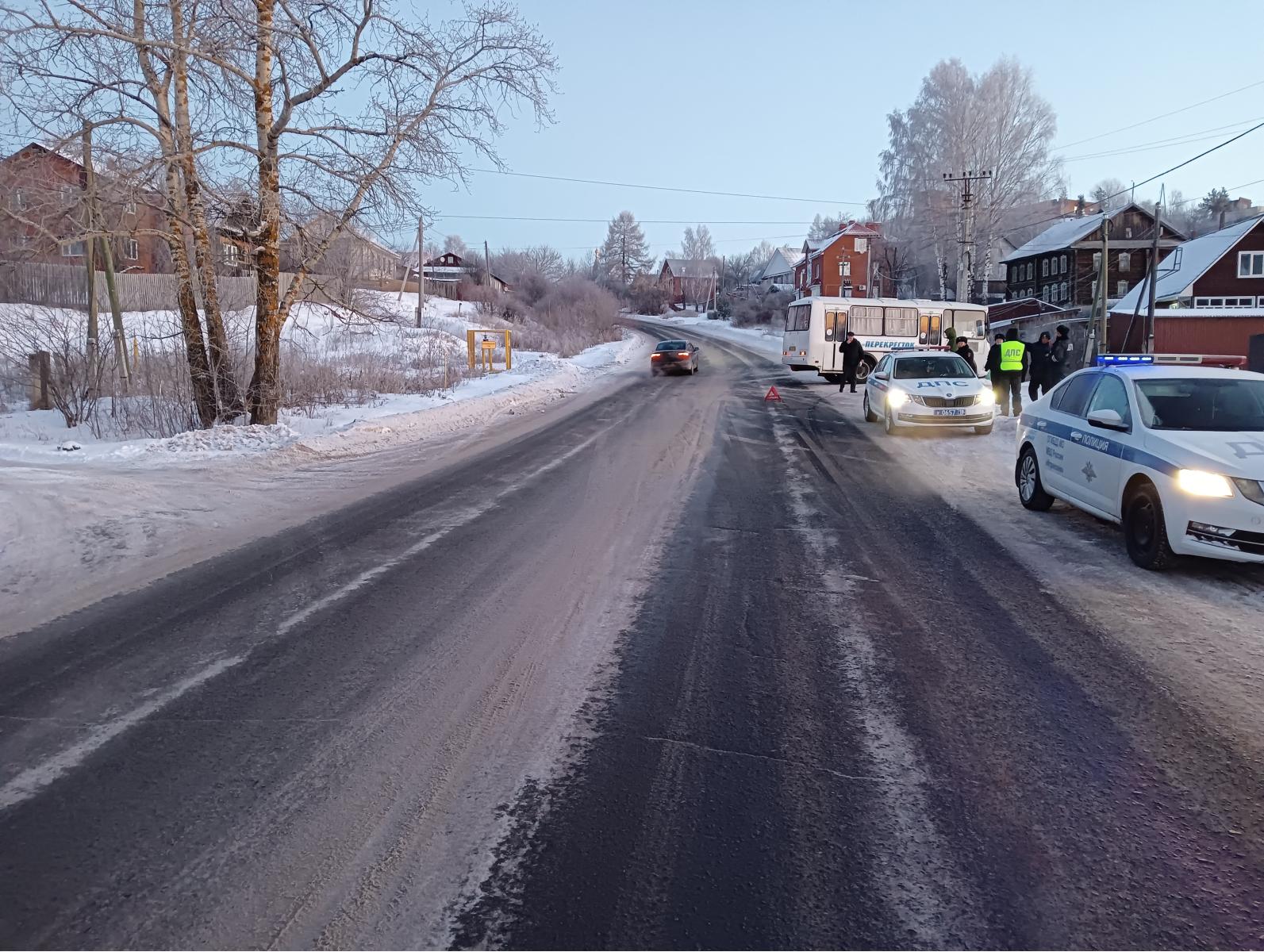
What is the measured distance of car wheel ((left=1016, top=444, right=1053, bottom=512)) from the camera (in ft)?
29.9

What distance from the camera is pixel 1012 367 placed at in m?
17.6

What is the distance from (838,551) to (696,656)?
2.83 metres

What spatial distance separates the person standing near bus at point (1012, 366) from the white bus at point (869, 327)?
449 inches

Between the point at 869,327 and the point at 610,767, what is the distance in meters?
29.4

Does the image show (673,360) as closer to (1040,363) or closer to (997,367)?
(997,367)

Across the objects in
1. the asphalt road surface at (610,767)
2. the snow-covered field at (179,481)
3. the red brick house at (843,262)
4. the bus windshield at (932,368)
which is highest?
the red brick house at (843,262)

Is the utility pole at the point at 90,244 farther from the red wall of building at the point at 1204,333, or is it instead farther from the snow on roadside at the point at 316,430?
the red wall of building at the point at 1204,333

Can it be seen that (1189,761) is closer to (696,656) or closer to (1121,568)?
(696,656)

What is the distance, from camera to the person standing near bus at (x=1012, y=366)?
57.8 feet

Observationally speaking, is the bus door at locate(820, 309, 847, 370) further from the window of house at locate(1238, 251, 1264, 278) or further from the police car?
the window of house at locate(1238, 251, 1264, 278)

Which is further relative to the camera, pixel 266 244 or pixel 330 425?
pixel 330 425

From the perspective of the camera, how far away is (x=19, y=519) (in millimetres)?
8516

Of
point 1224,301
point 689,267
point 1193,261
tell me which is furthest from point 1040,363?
point 689,267

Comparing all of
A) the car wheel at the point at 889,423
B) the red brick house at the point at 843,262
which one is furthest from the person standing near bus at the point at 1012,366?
the red brick house at the point at 843,262
